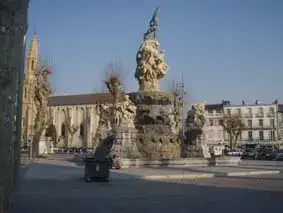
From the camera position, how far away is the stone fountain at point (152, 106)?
28.9m

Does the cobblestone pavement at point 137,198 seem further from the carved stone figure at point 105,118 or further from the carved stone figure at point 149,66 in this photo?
the carved stone figure at point 105,118

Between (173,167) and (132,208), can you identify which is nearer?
(132,208)

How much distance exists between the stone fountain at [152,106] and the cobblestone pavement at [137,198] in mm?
12026

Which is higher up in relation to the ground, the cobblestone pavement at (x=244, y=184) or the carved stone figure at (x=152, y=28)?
the carved stone figure at (x=152, y=28)

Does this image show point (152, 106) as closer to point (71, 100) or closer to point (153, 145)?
point (153, 145)

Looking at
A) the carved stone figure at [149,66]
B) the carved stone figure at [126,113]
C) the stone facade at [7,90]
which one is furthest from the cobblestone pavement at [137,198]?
the carved stone figure at [149,66]

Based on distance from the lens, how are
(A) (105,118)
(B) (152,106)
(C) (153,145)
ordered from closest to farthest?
(C) (153,145), (B) (152,106), (A) (105,118)

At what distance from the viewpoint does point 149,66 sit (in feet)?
102

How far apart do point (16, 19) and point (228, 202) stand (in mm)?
8778

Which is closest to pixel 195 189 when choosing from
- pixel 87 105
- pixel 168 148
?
pixel 168 148

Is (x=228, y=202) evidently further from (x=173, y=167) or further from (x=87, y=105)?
(x=87, y=105)

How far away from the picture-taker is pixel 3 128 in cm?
418

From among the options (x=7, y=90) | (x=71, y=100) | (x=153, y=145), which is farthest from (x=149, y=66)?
(x=71, y=100)

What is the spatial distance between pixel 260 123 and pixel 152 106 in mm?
83943
